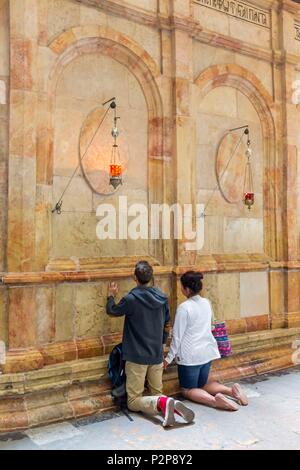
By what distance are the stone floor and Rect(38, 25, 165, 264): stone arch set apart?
Answer: 5.92 ft

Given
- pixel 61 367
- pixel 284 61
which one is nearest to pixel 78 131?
pixel 61 367

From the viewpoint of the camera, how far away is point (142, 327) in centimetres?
492

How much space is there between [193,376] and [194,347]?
0.37 m

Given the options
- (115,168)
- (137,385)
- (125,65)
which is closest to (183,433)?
(137,385)

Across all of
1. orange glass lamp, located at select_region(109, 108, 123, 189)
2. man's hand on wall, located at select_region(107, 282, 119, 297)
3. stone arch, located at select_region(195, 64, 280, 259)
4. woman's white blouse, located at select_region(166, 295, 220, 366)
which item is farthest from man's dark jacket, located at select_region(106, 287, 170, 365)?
stone arch, located at select_region(195, 64, 280, 259)

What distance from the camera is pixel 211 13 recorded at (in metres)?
6.96

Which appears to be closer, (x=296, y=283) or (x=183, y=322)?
(x=183, y=322)

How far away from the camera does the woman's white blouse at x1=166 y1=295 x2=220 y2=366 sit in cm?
529

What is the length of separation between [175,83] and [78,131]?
5.33 feet

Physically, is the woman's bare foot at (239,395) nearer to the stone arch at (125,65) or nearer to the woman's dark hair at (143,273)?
the woman's dark hair at (143,273)

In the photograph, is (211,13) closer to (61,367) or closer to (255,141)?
A: (255,141)

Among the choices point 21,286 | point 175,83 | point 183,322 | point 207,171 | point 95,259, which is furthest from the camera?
point 207,171

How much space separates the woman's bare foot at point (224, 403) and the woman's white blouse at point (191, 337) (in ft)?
1.38
